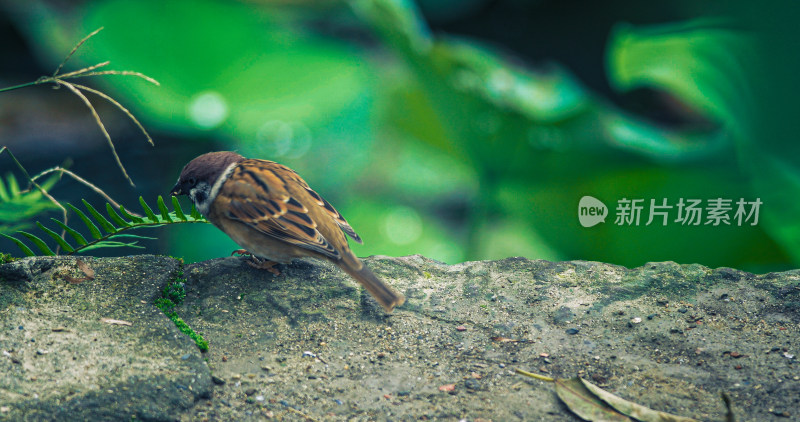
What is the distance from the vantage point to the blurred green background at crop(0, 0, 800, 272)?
11.9 ft

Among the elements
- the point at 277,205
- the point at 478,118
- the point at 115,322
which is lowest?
the point at 115,322

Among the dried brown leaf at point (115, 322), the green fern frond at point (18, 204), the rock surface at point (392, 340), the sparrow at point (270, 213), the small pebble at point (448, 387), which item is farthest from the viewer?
the sparrow at point (270, 213)

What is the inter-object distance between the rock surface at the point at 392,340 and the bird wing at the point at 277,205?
0.19m

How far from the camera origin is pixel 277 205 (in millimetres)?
2785

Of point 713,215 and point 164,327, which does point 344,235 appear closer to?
point 164,327

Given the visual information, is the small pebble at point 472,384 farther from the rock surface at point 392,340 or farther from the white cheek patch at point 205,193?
the white cheek patch at point 205,193

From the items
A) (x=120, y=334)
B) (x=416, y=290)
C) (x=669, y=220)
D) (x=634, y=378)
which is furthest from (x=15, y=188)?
(x=669, y=220)

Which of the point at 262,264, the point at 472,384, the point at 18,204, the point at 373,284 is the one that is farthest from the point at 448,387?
the point at 18,204

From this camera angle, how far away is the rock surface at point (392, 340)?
203cm

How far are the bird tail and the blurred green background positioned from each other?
1208 millimetres

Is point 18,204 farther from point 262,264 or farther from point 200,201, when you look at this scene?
point 262,264

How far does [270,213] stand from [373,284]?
1.67ft

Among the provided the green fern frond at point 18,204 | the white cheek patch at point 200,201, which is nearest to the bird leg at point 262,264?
the white cheek patch at point 200,201

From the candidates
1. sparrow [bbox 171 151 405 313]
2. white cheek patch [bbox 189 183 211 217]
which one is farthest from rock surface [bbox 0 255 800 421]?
white cheek patch [bbox 189 183 211 217]
